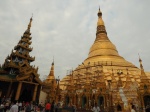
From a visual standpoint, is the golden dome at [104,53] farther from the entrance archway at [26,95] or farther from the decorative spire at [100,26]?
the entrance archway at [26,95]

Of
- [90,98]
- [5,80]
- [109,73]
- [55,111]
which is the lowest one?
[55,111]

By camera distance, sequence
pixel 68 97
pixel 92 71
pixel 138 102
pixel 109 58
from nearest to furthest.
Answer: pixel 138 102, pixel 68 97, pixel 92 71, pixel 109 58

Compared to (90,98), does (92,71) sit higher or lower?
higher

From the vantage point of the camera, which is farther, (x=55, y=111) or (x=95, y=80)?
(x=95, y=80)

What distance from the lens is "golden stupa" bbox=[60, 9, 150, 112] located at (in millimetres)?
24953

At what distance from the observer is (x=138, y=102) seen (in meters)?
24.6

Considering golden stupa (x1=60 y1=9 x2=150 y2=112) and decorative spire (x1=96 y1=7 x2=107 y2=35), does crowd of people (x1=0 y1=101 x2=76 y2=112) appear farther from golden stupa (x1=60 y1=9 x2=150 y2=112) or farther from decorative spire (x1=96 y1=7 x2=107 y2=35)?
decorative spire (x1=96 y1=7 x2=107 y2=35)

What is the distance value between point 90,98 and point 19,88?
14152 mm

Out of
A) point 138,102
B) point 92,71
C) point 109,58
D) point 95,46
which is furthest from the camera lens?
point 95,46

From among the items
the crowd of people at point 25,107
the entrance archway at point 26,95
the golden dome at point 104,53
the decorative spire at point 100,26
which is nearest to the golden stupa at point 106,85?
the golden dome at point 104,53

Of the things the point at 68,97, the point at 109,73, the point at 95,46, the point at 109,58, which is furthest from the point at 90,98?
the point at 95,46

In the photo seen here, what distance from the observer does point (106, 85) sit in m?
27.8

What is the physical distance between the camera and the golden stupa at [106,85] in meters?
25.0

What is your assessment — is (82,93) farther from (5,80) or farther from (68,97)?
(5,80)
